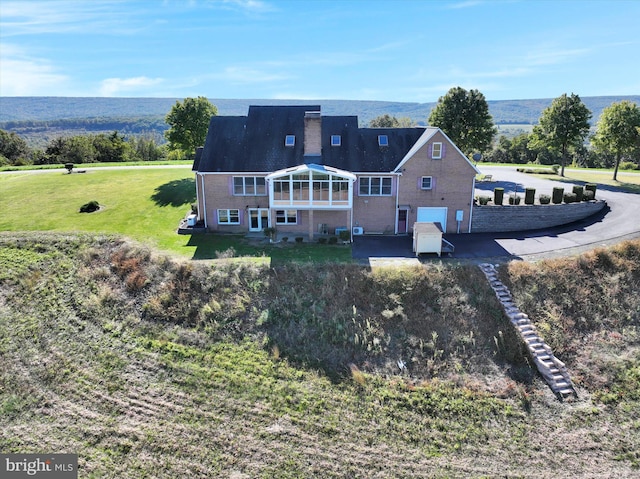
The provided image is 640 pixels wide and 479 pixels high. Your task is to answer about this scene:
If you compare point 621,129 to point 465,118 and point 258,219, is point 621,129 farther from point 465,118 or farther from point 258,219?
point 258,219

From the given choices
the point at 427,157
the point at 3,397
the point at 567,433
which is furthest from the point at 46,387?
the point at 427,157

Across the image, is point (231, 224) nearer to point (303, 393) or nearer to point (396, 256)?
point (396, 256)

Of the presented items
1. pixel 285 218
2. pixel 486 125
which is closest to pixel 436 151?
pixel 285 218

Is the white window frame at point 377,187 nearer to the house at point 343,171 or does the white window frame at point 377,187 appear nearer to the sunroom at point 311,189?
the house at point 343,171

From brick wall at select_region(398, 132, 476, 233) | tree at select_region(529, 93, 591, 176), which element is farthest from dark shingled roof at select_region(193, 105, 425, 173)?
tree at select_region(529, 93, 591, 176)

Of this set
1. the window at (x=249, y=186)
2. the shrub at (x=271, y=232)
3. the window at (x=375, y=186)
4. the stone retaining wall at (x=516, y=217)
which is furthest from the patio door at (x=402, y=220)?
the window at (x=249, y=186)

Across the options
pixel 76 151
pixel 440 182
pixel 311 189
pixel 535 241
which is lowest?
pixel 535 241

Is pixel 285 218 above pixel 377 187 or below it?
below
